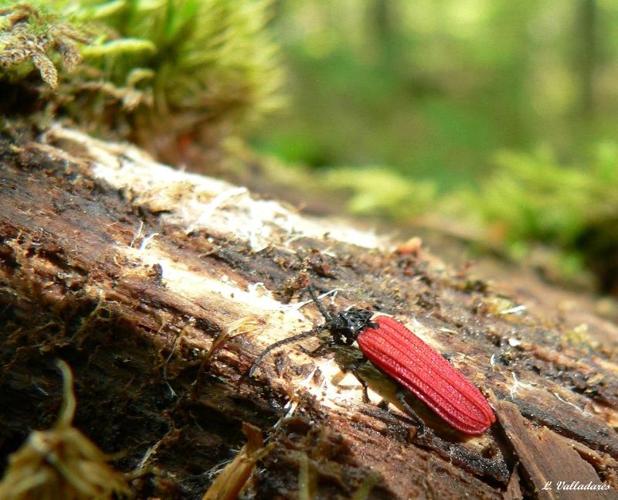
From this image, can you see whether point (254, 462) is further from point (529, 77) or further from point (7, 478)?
point (529, 77)

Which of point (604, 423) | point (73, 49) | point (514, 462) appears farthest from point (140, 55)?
point (604, 423)

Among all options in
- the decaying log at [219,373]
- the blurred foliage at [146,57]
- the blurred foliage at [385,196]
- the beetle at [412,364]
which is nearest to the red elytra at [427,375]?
the beetle at [412,364]

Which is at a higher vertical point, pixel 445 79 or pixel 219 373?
pixel 219 373

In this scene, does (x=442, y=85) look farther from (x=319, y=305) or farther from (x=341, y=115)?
(x=319, y=305)

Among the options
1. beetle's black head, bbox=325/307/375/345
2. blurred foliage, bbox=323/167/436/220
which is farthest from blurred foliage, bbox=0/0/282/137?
beetle's black head, bbox=325/307/375/345

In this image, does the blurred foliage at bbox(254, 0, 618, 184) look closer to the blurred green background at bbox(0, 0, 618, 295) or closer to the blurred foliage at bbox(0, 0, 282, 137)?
the blurred green background at bbox(0, 0, 618, 295)

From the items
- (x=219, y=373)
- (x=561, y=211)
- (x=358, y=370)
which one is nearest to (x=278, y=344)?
(x=219, y=373)
